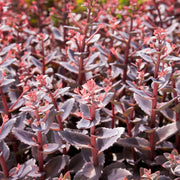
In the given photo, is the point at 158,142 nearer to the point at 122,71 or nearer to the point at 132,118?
the point at 132,118

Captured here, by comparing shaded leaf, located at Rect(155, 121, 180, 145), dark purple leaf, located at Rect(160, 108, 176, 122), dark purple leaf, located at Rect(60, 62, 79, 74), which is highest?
dark purple leaf, located at Rect(60, 62, 79, 74)

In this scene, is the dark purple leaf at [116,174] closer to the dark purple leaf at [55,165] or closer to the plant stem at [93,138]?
the plant stem at [93,138]

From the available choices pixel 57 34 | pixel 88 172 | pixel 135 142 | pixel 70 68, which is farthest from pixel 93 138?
pixel 57 34

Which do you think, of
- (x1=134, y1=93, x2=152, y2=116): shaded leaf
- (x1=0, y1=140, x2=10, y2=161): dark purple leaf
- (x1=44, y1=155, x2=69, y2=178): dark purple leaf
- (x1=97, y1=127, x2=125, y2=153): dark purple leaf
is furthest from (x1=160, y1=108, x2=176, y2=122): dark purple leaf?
(x1=0, y1=140, x2=10, y2=161): dark purple leaf

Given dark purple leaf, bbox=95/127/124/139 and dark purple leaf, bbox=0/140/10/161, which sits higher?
dark purple leaf, bbox=95/127/124/139

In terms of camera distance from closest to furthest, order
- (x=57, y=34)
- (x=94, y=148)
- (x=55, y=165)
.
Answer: (x=94, y=148)
(x=55, y=165)
(x=57, y=34)

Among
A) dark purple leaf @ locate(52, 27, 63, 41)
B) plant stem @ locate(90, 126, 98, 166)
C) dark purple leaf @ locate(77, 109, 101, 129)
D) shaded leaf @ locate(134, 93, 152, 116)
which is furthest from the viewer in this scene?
dark purple leaf @ locate(52, 27, 63, 41)

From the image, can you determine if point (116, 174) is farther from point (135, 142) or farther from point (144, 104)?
point (144, 104)

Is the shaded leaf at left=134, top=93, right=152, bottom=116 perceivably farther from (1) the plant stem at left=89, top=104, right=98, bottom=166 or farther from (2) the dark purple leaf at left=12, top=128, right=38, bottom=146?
(2) the dark purple leaf at left=12, top=128, right=38, bottom=146

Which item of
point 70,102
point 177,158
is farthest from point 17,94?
point 177,158

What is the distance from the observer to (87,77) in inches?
72.0

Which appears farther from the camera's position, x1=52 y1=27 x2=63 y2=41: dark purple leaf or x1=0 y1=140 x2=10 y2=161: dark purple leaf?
x1=52 y1=27 x2=63 y2=41: dark purple leaf

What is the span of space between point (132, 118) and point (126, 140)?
0.23 metres

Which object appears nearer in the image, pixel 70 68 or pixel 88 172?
pixel 88 172
